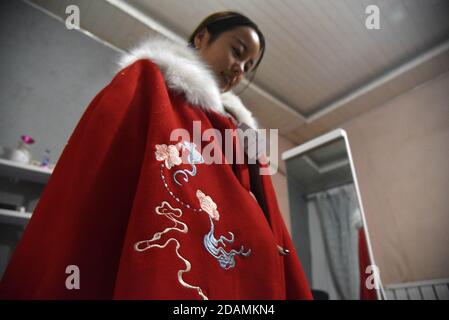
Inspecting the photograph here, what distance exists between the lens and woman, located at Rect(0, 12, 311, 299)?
1.24ft

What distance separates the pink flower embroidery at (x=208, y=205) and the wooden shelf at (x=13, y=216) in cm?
88

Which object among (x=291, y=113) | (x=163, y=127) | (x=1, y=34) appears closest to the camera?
(x=163, y=127)

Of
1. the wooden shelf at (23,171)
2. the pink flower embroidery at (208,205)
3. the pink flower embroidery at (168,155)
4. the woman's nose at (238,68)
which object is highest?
the woman's nose at (238,68)

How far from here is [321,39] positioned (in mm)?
1769

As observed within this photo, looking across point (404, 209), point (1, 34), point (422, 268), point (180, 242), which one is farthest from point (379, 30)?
point (1, 34)

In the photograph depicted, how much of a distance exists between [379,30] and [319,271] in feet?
4.86

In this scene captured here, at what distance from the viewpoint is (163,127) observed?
517 mm

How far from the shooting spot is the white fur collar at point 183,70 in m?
0.66

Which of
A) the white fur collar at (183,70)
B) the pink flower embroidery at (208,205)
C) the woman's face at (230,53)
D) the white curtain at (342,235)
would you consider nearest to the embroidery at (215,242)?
the pink flower embroidery at (208,205)

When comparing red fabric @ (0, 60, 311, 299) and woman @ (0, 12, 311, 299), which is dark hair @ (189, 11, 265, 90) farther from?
red fabric @ (0, 60, 311, 299)

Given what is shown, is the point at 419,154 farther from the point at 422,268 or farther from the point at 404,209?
the point at 422,268

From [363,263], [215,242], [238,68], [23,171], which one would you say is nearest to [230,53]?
[238,68]

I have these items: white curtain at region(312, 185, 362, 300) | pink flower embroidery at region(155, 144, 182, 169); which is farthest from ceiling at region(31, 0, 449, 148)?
pink flower embroidery at region(155, 144, 182, 169)

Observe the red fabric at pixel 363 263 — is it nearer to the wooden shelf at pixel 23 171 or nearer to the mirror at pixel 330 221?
the mirror at pixel 330 221
